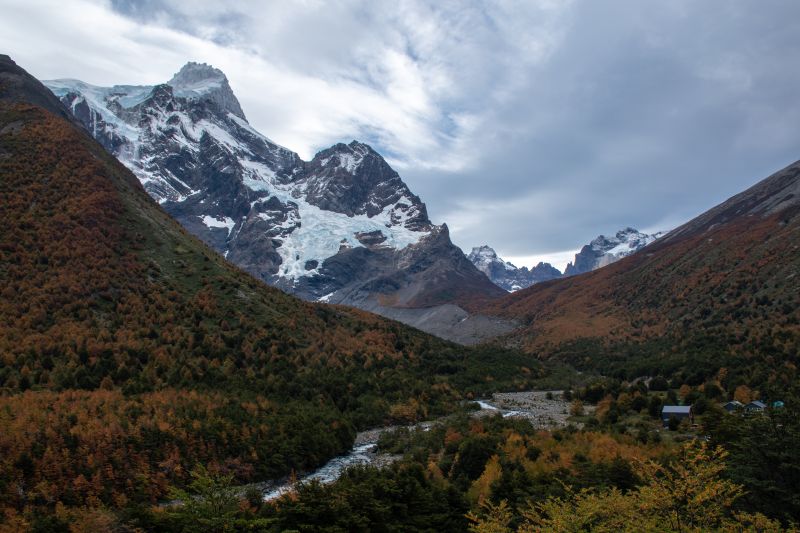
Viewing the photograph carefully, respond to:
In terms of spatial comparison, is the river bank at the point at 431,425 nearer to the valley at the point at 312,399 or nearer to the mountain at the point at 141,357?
the valley at the point at 312,399

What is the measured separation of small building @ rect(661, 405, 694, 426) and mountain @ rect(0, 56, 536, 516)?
74.1 feet

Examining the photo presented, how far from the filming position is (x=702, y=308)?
8862cm

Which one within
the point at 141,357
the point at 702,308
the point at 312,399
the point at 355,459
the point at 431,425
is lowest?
the point at 355,459

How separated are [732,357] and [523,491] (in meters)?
48.7

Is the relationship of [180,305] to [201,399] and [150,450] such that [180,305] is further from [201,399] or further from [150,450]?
[150,450]

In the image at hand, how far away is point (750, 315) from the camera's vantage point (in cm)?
7431

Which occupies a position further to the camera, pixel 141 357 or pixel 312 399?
pixel 312 399

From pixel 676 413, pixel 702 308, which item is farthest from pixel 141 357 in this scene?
pixel 702 308

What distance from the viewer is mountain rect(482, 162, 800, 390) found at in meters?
61.6

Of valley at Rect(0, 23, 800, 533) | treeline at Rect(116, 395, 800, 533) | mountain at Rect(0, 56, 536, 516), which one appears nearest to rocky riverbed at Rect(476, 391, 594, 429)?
valley at Rect(0, 23, 800, 533)

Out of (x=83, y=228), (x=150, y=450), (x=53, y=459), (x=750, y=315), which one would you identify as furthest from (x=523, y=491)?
(x=750, y=315)

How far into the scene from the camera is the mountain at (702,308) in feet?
202

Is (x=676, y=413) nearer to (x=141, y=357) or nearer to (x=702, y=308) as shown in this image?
(x=141, y=357)

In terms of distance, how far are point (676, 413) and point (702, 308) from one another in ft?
177
